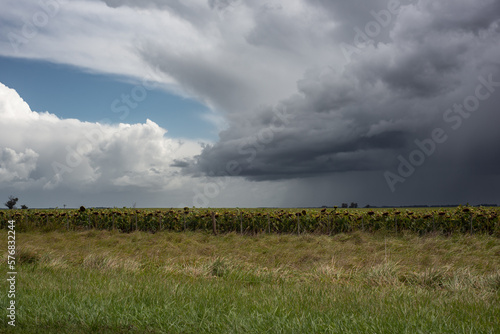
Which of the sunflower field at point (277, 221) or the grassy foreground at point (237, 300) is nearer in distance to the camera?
the grassy foreground at point (237, 300)

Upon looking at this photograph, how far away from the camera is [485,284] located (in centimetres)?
750

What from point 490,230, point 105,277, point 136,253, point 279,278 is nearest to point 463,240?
point 490,230

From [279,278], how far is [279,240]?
972cm

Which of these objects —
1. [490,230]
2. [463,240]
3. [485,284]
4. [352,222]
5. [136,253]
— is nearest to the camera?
[485,284]

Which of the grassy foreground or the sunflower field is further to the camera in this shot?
the sunflower field

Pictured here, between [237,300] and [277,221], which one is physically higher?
[277,221]

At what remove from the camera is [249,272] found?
8516mm

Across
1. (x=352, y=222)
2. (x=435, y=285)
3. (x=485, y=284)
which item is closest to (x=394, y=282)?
(x=435, y=285)

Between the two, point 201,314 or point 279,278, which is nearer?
point 201,314

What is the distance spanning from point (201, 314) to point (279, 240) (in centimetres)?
1292

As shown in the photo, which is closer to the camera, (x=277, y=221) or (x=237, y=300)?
(x=237, y=300)

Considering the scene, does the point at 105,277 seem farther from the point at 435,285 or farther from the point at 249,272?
the point at 435,285

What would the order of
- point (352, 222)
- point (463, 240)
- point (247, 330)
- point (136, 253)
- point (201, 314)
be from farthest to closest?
point (352, 222), point (463, 240), point (136, 253), point (201, 314), point (247, 330)

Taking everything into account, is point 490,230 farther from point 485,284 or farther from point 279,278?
point 279,278
